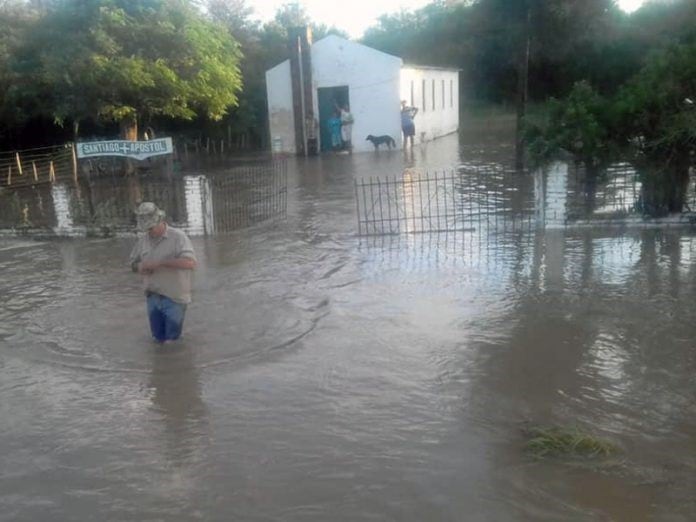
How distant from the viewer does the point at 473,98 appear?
48.3m

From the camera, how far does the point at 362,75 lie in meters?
27.5

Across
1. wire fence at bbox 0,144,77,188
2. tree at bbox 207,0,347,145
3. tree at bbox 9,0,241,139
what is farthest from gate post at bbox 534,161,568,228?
tree at bbox 207,0,347,145

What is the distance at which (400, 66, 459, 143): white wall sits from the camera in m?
29.2

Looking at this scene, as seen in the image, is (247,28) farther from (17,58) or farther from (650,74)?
(650,74)

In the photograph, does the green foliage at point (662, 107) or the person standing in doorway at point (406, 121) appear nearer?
the green foliage at point (662, 107)

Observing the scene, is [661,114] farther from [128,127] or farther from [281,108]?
[281,108]

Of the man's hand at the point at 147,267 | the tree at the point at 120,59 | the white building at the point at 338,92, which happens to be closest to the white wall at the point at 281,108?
the white building at the point at 338,92

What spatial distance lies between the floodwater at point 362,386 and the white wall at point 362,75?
56.6ft

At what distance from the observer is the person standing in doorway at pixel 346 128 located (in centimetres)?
2780

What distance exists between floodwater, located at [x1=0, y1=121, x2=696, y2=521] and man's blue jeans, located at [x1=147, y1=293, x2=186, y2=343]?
18cm

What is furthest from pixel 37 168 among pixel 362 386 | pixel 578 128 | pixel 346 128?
pixel 362 386

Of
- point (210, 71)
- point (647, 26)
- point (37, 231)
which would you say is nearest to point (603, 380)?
point (37, 231)

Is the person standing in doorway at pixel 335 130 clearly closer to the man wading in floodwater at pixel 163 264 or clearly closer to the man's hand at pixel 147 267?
the man wading in floodwater at pixel 163 264

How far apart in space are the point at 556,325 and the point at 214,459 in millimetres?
4006
